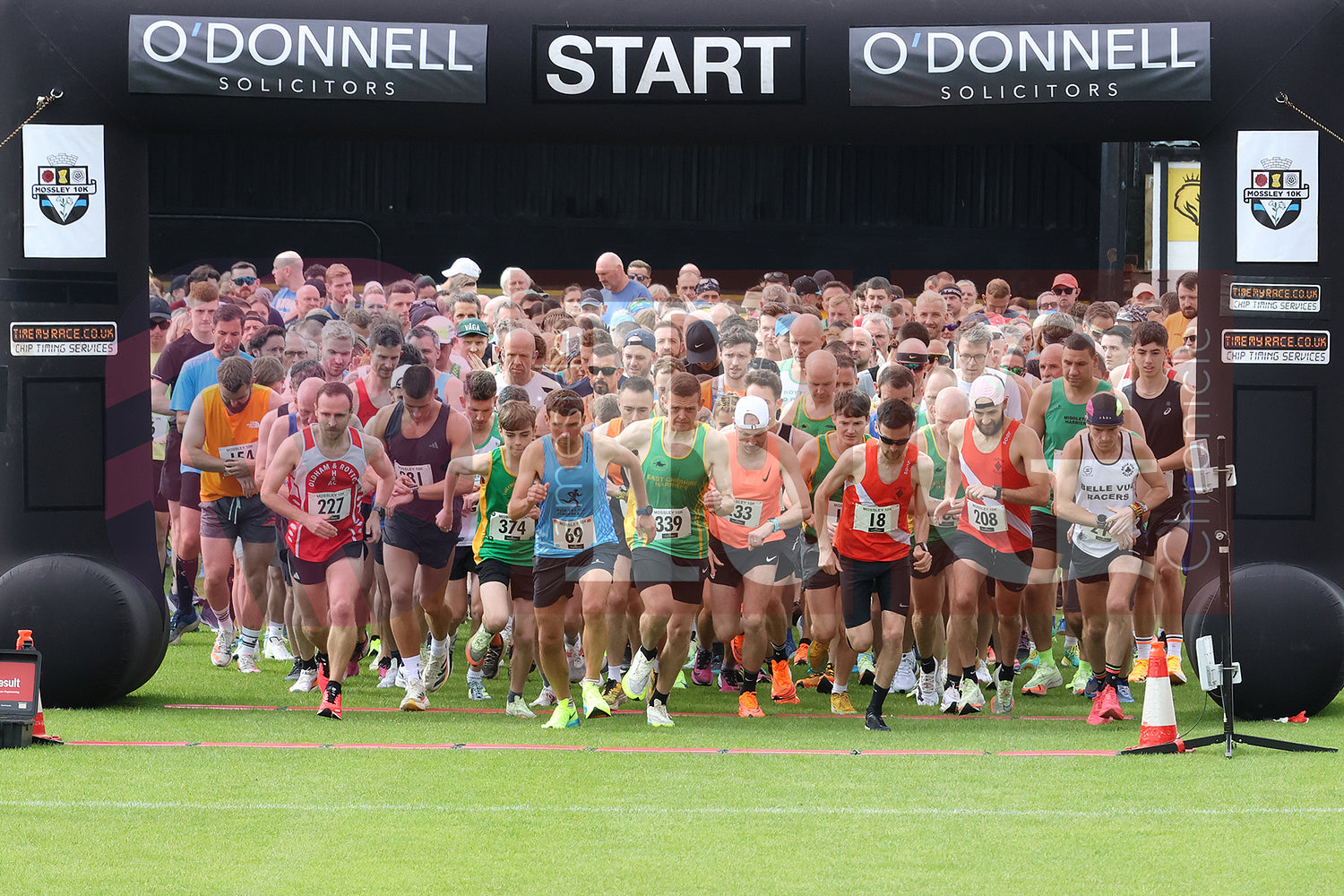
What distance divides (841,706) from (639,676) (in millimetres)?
1109

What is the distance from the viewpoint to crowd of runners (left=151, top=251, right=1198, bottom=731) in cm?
861

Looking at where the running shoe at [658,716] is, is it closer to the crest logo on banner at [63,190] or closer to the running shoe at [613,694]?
the running shoe at [613,694]

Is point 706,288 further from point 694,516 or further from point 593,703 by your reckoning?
point 593,703

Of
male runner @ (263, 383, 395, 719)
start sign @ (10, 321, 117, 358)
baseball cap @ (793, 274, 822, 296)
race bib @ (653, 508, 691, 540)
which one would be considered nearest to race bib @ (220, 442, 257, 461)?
male runner @ (263, 383, 395, 719)

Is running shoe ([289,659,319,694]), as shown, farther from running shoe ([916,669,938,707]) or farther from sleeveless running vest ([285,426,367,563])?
running shoe ([916,669,938,707])

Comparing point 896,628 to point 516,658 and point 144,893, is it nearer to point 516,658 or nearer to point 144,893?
point 516,658

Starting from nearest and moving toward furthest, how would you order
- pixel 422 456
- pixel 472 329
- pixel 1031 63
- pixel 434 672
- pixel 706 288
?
pixel 1031 63 < pixel 422 456 < pixel 434 672 < pixel 472 329 < pixel 706 288

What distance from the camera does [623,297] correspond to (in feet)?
46.3

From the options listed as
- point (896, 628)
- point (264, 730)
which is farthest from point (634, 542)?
point (264, 730)

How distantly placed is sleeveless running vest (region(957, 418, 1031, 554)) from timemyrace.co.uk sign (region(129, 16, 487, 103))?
3212mm

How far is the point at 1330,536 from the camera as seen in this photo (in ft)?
27.0

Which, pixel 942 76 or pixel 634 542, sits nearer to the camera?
pixel 942 76

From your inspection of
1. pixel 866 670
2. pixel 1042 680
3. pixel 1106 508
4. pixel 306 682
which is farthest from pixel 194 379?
pixel 1106 508

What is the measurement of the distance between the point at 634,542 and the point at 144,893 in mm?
3975
